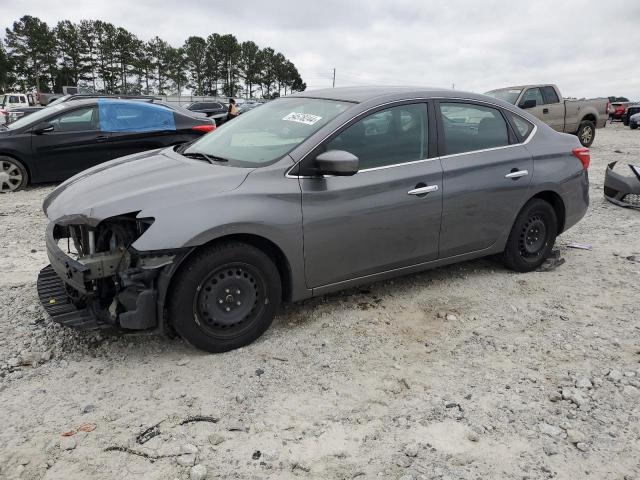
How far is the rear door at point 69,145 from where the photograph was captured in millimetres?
8023

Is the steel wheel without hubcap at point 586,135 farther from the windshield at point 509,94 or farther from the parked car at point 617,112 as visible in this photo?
the parked car at point 617,112

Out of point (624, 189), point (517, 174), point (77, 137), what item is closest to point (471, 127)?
point (517, 174)

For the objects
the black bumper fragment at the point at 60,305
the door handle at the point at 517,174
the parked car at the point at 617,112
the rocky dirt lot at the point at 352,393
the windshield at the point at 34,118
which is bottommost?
the rocky dirt lot at the point at 352,393

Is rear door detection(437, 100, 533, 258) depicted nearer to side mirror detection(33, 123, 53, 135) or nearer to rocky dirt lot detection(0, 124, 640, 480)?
rocky dirt lot detection(0, 124, 640, 480)

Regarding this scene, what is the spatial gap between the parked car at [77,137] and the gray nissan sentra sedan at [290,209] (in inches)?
179

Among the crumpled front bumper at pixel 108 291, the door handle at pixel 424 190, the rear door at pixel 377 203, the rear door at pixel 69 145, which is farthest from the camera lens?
the rear door at pixel 69 145

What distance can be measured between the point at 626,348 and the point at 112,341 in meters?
3.46

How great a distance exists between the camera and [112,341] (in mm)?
3436

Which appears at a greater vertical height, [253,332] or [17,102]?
[17,102]

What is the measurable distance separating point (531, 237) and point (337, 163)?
2.42 m

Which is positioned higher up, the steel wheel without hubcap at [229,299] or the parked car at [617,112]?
the parked car at [617,112]

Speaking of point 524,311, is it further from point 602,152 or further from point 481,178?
point 602,152

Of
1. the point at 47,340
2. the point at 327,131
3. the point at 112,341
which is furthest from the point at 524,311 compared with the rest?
the point at 47,340

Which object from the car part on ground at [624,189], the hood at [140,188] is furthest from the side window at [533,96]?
the hood at [140,188]
